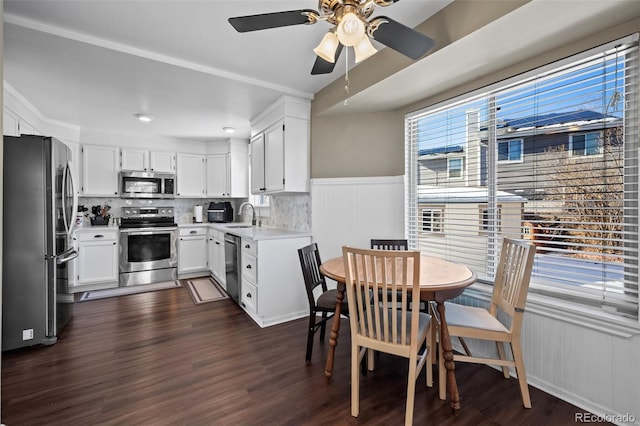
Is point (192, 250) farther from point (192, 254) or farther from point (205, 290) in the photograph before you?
point (205, 290)

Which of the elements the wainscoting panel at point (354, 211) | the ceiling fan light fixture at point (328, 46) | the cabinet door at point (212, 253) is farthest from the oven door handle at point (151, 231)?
the ceiling fan light fixture at point (328, 46)

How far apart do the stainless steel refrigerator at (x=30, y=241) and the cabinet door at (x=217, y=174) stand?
8.70 ft

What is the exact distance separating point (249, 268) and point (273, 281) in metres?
0.32

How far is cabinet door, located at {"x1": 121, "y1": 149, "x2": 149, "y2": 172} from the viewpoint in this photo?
4531mm

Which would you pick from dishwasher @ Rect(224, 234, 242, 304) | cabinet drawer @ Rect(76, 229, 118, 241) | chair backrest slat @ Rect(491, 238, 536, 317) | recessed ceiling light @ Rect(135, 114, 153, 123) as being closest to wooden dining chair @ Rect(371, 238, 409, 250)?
chair backrest slat @ Rect(491, 238, 536, 317)

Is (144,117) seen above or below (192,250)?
above

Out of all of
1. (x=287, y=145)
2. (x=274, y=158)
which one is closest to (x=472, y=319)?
(x=287, y=145)

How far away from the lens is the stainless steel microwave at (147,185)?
454cm

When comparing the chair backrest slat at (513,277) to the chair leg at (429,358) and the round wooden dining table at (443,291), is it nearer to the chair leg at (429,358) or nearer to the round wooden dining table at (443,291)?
the round wooden dining table at (443,291)

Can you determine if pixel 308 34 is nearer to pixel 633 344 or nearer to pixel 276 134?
pixel 276 134

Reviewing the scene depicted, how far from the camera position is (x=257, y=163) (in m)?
3.93

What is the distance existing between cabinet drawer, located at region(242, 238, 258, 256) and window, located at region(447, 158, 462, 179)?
6.53 ft

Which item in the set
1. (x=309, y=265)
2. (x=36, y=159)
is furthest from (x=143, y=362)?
(x=36, y=159)

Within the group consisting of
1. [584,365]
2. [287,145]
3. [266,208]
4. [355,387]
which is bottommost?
[355,387]
